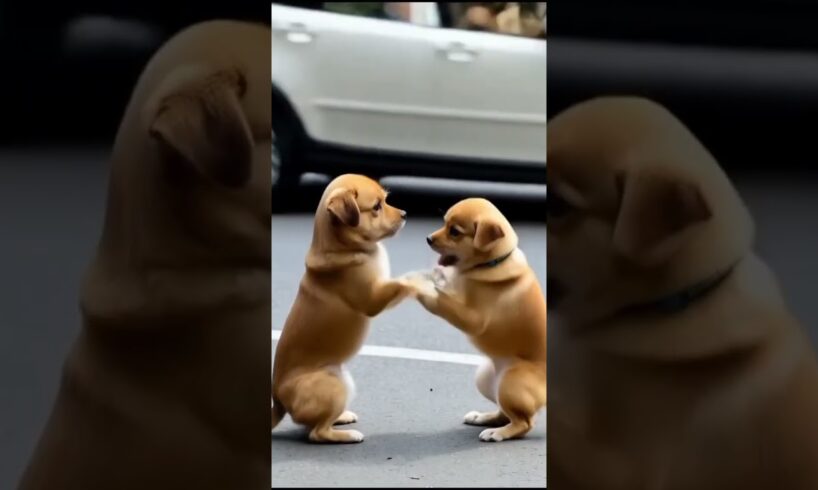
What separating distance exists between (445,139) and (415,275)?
0.83 feet

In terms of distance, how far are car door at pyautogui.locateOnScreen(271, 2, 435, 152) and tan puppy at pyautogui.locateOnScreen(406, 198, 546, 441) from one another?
0.19 m

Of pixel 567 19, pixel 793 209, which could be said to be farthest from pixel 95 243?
pixel 793 209

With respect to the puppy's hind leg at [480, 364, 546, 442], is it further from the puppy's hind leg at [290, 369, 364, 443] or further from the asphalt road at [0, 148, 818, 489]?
the asphalt road at [0, 148, 818, 489]

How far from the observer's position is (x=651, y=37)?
1212mm

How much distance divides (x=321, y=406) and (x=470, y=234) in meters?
0.38

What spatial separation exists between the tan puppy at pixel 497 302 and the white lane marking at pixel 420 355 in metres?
0.12

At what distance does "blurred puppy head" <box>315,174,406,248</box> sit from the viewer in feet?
4.77

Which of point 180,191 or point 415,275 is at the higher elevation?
point 180,191

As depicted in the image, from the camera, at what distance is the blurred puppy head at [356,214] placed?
1.45 m

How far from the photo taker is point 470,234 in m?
1.50

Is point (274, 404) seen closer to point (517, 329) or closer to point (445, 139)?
point (517, 329)

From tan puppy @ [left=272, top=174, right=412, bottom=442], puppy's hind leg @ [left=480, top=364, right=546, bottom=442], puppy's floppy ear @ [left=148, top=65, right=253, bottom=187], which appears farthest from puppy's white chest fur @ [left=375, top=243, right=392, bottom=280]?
puppy's floppy ear @ [left=148, top=65, right=253, bottom=187]

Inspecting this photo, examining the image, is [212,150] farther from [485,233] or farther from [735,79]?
[735,79]

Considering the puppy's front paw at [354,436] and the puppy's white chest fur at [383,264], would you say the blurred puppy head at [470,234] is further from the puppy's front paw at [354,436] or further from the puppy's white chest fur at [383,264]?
the puppy's front paw at [354,436]
